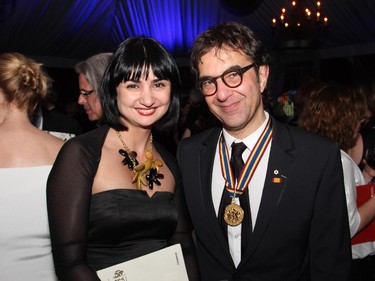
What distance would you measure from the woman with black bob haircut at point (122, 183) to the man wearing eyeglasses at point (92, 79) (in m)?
1.05

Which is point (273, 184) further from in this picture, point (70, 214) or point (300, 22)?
point (300, 22)

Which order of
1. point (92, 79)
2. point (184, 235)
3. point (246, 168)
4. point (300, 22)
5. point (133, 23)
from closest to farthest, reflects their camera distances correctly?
point (246, 168) → point (184, 235) → point (92, 79) → point (300, 22) → point (133, 23)

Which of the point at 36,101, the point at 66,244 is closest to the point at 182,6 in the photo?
the point at 36,101

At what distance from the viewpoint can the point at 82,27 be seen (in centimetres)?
1046

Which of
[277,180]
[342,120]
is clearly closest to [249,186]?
[277,180]

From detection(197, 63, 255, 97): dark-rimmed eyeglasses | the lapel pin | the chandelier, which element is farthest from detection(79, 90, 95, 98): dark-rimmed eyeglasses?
the chandelier

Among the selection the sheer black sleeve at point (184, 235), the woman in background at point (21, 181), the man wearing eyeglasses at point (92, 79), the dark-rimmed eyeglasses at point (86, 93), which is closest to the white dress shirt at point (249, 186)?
the sheer black sleeve at point (184, 235)

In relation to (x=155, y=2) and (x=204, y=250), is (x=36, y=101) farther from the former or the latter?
(x=155, y=2)

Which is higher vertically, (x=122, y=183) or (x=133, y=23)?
(x=133, y=23)

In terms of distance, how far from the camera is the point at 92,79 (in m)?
3.16

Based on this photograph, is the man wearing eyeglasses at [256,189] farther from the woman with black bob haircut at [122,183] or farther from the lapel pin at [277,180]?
the woman with black bob haircut at [122,183]

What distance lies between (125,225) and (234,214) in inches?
19.0

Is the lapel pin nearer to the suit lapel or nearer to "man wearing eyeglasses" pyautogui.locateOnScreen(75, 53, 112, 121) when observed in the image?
the suit lapel

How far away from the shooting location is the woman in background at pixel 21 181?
2184 mm
